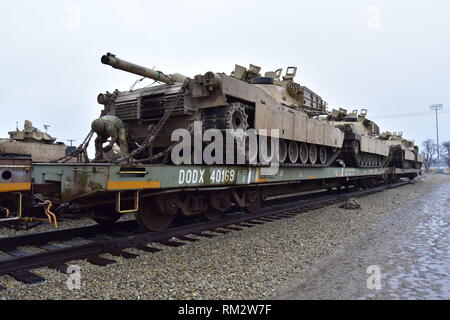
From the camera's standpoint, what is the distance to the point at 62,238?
588cm

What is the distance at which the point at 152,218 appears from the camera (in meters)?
6.29

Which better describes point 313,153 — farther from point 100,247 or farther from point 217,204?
point 100,247

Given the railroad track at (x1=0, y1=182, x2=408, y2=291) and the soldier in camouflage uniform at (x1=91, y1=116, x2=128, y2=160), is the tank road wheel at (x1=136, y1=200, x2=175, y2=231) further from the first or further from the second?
the soldier in camouflage uniform at (x1=91, y1=116, x2=128, y2=160)

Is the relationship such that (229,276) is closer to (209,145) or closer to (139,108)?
(209,145)

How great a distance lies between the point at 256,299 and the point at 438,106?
78.1m

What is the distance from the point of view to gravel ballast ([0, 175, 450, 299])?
371cm

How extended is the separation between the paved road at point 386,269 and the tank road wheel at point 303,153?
3.21 metres

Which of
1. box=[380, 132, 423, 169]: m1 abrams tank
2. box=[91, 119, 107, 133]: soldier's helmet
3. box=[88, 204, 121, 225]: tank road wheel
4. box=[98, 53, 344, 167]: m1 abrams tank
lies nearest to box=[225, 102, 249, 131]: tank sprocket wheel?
box=[98, 53, 344, 167]: m1 abrams tank

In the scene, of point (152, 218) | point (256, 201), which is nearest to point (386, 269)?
point (152, 218)

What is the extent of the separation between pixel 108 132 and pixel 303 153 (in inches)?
226

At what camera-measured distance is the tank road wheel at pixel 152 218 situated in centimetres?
609

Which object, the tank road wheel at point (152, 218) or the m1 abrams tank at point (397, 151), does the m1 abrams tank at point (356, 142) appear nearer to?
the m1 abrams tank at point (397, 151)
